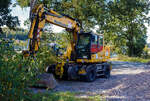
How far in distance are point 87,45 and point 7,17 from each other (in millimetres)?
10731

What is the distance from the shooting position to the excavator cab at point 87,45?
435 inches

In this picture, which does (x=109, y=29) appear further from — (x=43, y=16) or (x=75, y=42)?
(x=43, y=16)

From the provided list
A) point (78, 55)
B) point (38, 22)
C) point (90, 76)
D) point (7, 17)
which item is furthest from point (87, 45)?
point (7, 17)

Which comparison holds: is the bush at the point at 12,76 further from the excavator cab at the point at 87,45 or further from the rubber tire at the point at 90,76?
the excavator cab at the point at 87,45

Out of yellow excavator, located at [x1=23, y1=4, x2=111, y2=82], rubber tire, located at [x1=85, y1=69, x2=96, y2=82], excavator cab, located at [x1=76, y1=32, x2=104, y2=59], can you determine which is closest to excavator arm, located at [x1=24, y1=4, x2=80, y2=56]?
yellow excavator, located at [x1=23, y1=4, x2=111, y2=82]

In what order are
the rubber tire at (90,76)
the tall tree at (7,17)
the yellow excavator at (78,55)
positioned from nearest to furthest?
the yellow excavator at (78,55) < the rubber tire at (90,76) < the tall tree at (7,17)

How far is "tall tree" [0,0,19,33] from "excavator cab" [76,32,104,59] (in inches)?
389

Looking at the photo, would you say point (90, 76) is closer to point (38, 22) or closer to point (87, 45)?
point (87, 45)

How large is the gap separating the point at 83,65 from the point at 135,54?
105ft

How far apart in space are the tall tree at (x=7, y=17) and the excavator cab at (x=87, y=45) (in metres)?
9.87

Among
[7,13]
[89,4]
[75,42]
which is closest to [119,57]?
[89,4]

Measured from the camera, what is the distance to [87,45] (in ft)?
36.6

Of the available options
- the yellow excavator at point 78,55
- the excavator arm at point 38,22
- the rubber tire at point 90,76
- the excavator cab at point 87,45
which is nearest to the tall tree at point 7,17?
the yellow excavator at point 78,55

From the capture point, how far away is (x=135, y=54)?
134 feet
